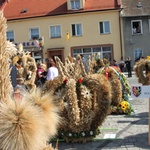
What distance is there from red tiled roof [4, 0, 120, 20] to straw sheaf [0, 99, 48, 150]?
31.8 m

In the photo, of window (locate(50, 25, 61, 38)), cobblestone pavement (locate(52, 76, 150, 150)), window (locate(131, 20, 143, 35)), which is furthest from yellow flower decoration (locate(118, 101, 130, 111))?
window (locate(50, 25, 61, 38))

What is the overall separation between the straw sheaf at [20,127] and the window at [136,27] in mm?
32309

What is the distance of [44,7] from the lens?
34.8 metres

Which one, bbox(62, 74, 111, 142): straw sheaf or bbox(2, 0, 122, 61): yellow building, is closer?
bbox(62, 74, 111, 142): straw sheaf

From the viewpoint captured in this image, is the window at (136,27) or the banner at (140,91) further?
the window at (136,27)

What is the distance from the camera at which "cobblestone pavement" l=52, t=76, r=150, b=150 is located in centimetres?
620

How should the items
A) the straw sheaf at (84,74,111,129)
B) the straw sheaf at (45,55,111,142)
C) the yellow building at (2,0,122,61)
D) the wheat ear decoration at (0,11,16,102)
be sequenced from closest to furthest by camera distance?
1. the wheat ear decoration at (0,11,16,102)
2. the straw sheaf at (45,55,111,142)
3. the straw sheaf at (84,74,111,129)
4. the yellow building at (2,0,122,61)

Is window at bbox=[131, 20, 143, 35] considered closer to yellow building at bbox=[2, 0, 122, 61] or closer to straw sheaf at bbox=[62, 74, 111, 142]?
yellow building at bbox=[2, 0, 122, 61]

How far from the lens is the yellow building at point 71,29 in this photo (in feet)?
108

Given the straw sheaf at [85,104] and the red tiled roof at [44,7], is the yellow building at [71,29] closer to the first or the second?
the red tiled roof at [44,7]

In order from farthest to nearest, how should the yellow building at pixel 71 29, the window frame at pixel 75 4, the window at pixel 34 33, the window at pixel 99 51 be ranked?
the window at pixel 34 33 < the window frame at pixel 75 4 < the window at pixel 99 51 < the yellow building at pixel 71 29

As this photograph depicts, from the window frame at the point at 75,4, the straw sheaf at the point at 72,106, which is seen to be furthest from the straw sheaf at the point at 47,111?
the window frame at the point at 75,4

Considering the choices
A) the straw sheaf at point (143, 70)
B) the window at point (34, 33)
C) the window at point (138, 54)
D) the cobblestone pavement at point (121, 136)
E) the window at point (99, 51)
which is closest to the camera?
the cobblestone pavement at point (121, 136)

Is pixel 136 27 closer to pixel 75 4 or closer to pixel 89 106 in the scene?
pixel 75 4
